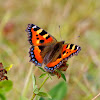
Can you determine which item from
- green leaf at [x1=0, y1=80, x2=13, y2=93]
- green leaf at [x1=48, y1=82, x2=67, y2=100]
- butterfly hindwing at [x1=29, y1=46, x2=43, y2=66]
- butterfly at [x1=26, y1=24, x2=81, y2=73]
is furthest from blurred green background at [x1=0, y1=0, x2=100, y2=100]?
green leaf at [x1=0, y1=80, x2=13, y2=93]

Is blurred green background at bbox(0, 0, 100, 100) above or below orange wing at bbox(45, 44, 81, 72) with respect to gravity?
above

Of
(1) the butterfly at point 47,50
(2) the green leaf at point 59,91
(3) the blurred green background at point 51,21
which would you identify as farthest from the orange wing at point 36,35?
(3) the blurred green background at point 51,21

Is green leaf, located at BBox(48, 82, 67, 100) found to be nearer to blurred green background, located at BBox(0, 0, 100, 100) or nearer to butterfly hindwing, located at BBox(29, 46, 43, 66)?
butterfly hindwing, located at BBox(29, 46, 43, 66)

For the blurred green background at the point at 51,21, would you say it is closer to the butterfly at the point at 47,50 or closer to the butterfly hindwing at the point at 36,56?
the butterfly at the point at 47,50

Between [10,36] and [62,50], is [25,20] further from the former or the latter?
[62,50]

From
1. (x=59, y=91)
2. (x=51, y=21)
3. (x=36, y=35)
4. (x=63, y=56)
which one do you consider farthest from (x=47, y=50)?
(x=51, y=21)

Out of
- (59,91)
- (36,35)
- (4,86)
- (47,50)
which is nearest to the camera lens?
(4,86)

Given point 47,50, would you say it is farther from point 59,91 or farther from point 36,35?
point 59,91
